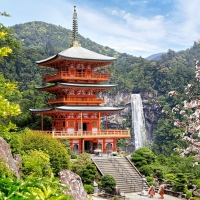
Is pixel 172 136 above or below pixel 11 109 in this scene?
below

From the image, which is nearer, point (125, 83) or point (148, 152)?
point (148, 152)

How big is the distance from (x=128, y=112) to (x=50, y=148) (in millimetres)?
58813

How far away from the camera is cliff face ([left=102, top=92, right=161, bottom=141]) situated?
249ft

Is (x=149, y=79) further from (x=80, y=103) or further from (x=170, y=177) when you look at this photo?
(x=170, y=177)

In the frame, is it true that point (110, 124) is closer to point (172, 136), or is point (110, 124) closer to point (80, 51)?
point (172, 136)

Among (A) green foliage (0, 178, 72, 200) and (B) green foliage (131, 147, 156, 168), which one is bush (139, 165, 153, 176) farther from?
(A) green foliage (0, 178, 72, 200)

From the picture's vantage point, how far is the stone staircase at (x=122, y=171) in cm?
2297

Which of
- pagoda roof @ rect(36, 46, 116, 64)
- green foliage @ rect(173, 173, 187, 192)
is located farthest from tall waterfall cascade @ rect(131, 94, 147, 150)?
green foliage @ rect(173, 173, 187, 192)

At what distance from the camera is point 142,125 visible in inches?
2781

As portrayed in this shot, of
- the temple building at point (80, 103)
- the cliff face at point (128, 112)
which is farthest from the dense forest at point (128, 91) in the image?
the temple building at point (80, 103)

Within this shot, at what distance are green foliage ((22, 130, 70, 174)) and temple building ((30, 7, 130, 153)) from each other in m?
8.61

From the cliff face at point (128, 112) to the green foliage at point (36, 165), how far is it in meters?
57.8

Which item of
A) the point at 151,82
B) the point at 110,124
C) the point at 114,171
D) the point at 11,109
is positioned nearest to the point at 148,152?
the point at 114,171

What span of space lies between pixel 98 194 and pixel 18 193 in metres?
18.4
